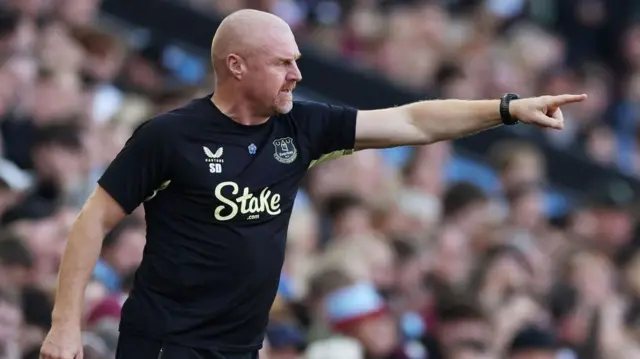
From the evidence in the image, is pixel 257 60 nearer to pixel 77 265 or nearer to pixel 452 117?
pixel 452 117

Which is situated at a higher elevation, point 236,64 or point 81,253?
point 236,64

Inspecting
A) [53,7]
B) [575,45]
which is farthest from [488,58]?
[53,7]

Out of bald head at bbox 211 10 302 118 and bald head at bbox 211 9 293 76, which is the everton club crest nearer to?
bald head at bbox 211 10 302 118

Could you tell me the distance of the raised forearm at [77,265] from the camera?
6.16 m

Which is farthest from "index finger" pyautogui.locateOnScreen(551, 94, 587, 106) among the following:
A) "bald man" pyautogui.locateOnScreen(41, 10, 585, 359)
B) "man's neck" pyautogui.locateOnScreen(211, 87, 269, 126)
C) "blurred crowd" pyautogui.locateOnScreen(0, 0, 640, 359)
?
"blurred crowd" pyautogui.locateOnScreen(0, 0, 640, 359)

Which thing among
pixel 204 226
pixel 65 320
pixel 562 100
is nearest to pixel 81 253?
pixel 65 320

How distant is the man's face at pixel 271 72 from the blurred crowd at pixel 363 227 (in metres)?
1.77

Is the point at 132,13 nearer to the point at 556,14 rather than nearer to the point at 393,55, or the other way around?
the point at 393,55

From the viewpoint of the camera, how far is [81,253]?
6.21 m

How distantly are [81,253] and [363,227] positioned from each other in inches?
187

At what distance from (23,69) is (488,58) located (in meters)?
6.47

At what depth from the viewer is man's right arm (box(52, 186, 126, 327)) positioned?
6164 millimetres

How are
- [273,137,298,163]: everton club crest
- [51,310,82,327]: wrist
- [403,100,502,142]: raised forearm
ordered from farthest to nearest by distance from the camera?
[403,100,502,142]: raised forearm
[273,137,298,163]: everton club crest
[51,310,82,327]: wrist

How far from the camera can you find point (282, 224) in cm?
654
